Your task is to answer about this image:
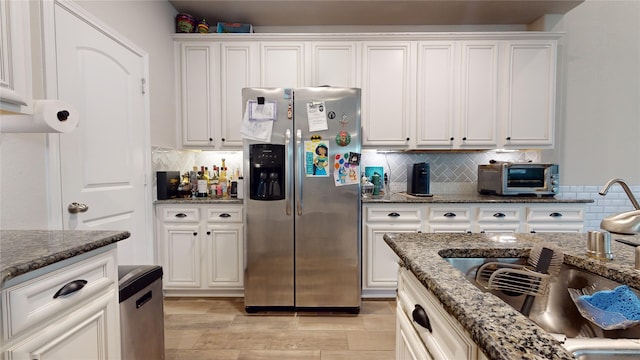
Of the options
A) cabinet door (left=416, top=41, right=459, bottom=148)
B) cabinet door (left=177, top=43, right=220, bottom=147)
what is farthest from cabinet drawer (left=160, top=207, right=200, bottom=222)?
cabinet door (left=416, top=41, right=459, bottom=148)

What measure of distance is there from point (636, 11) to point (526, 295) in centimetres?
391

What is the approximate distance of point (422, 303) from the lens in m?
0.82

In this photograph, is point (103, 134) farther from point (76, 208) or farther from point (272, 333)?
point (272, 333)

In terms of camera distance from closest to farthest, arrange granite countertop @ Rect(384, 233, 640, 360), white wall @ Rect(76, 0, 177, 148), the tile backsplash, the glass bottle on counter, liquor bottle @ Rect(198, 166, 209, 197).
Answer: granite countertop @ Rect(384, 233, 640, 360)
white wall @ Rect(76, 0, 177, 148)
liquor bottle @ Rect(198, 166, 209, 197)
the glass bottle on counter
the tile backsplash

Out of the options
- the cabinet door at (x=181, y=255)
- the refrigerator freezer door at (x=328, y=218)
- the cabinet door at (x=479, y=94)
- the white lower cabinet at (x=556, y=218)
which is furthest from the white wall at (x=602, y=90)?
the cabinet door at (x=181, y=255)

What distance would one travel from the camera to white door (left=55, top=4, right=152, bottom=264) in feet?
5.32

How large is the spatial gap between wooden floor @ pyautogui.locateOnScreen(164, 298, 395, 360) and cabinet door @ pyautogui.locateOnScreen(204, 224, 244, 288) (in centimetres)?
19

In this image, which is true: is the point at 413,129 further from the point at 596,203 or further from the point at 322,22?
the point at 596,203

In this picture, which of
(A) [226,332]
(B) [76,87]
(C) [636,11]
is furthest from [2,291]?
(C) [636,11]

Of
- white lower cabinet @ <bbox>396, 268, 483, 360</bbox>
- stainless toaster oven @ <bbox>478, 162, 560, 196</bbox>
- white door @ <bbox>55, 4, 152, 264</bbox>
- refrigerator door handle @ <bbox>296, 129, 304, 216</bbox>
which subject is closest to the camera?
white lower cabinet @ <bbox>396, 268, 483, 360</bbox>

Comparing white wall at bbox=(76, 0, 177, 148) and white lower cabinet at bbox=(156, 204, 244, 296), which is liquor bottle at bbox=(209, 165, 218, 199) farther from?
white wall at bbox=(76, 0, 177, 148)

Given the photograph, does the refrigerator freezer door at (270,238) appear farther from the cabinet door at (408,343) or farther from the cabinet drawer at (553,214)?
the cabinet drawer at (553,214)

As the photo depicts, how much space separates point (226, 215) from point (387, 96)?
1.90m

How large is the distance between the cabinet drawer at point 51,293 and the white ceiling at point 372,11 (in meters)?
2.54
